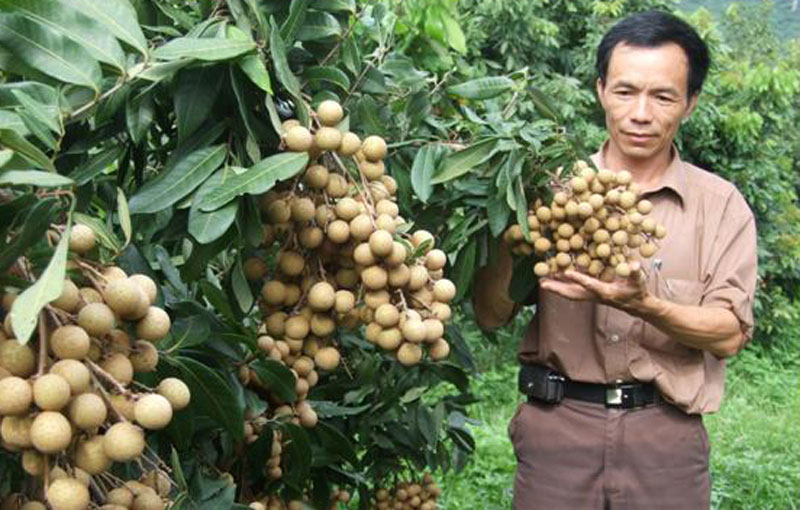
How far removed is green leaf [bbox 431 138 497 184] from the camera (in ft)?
4.89

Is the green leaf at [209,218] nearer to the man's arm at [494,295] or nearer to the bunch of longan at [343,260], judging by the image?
the bunch of longan at [343,260]

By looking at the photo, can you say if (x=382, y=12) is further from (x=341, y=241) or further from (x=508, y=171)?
(x=341, y=241)

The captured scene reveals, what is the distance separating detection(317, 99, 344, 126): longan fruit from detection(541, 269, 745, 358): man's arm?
2.00 ft

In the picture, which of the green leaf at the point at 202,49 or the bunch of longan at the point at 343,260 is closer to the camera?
the green leaf at the point at 202,49

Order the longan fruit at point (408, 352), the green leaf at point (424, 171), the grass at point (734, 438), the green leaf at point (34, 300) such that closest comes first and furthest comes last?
the green leaf at point (34, 300) → the longan fruit at point (408, 352) → the green leaf at point (424, 171) → the grass at point (734, 438)

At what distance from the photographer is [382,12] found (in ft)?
4.90

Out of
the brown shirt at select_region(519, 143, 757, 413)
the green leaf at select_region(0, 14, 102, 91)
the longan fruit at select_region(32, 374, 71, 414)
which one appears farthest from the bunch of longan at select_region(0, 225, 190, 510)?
the brown shirt at select_region(519, 143, 757, 413)

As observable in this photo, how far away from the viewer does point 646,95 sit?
190 centimetres

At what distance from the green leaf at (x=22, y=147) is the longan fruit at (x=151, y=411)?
199mm

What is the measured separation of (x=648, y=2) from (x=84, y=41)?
258 inches

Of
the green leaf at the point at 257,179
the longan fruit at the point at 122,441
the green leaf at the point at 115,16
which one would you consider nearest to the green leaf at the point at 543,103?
the green leaf at the point at 257,179

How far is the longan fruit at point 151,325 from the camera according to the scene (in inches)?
33.5

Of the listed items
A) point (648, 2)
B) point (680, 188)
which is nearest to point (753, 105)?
point (648, 2)

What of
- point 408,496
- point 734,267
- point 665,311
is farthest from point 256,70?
point 408,496
